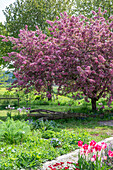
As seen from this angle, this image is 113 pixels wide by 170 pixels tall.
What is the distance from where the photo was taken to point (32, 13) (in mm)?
18297

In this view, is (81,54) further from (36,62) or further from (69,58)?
(36,62)

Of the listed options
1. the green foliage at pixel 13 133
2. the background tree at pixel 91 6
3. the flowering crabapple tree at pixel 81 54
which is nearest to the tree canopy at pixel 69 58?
the flowering crabapple tree at pixel 81 54

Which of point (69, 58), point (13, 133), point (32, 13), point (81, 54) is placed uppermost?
point (32, 13)

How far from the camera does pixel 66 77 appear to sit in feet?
29.9

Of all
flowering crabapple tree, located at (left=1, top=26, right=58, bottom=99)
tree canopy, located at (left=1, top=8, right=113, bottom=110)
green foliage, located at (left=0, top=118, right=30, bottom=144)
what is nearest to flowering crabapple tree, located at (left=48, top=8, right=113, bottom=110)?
tree canopy, located at (left=1, top=8, right=113, bottom=110)

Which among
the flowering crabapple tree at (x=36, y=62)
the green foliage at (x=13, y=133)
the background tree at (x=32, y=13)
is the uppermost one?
the background tree at (x=32, y=13)

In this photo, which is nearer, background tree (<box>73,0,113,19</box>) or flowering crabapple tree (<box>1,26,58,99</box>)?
flowering crabapple tree (<box>1,26,58,99</box>)

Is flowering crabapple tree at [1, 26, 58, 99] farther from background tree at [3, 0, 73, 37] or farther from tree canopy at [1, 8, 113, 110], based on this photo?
background tree at [3, 0, 73, 37]

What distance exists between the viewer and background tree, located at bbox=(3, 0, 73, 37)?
59.0 ft

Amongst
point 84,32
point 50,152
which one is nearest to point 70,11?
point 84,32

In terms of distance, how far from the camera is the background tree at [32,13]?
59.0ft

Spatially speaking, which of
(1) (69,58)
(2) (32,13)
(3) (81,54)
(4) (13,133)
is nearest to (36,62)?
(1) (69,58)

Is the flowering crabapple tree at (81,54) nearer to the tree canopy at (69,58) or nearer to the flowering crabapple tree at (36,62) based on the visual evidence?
the tree canopy at (69,58)

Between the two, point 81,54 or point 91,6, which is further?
point 91,6
